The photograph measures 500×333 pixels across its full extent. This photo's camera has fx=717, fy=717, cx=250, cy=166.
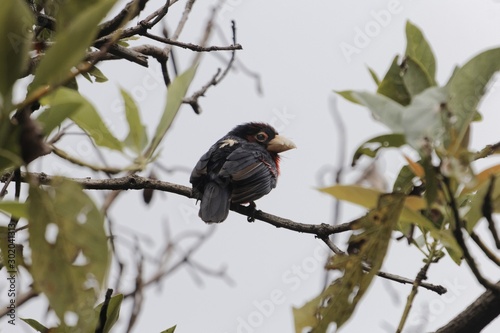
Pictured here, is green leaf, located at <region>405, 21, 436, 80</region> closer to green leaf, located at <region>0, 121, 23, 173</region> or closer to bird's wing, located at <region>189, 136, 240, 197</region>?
green leaf, located at <region>0, 121, 23, 173</region>

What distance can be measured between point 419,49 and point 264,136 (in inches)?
181

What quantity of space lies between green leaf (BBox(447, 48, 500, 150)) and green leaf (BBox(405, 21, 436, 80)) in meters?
0.12

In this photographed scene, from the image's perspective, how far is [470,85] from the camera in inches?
46.2

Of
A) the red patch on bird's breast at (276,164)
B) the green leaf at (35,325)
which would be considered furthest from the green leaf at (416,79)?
the red patch on bird's breast at (276,164)

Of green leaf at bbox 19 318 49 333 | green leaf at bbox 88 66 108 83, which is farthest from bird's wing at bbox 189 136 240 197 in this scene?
green leaf at bbox 19 318 49 333

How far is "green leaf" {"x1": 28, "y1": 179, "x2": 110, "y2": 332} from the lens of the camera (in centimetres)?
97

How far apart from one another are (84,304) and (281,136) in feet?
→ 16.2

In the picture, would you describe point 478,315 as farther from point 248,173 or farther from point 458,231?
point 248,173

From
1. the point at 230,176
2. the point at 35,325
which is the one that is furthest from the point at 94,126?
the point at 230,176

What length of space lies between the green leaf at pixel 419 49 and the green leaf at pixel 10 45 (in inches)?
27.8

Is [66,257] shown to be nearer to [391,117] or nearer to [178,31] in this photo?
[391,117]

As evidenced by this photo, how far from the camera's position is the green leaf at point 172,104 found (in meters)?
1.17

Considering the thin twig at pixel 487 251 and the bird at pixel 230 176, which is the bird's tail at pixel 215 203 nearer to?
the bird at pixel 230 176

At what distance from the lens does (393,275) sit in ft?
7.81
